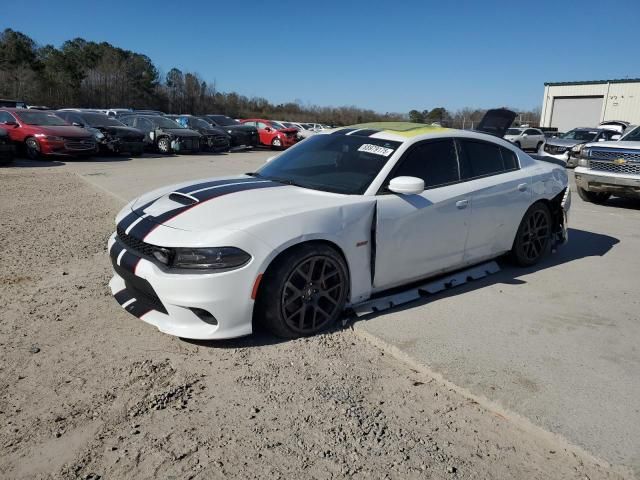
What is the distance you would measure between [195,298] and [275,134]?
2280 centimetres

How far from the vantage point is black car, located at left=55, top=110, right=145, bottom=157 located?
56.7ft

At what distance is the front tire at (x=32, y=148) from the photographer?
15.1 metres

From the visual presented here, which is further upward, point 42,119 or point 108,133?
point 42,119

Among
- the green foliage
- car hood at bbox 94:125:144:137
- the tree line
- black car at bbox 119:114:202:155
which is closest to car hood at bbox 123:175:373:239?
car hood at bbox 94:125:144:137

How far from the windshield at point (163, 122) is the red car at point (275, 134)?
569 cm

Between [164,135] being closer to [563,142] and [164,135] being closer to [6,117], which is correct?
[6,117]

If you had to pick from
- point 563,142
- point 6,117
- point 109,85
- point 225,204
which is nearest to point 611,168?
point 225,204

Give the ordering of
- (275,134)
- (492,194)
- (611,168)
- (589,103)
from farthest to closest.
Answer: (589,103)
(275,134)
(611,168)
(492,194)

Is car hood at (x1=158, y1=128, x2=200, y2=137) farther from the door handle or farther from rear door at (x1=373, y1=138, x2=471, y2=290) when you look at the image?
the door handle

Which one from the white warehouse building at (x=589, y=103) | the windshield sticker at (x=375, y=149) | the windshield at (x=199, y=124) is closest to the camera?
the windshield sticker at (x=375, y=149)

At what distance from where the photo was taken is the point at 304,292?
351 centimetres

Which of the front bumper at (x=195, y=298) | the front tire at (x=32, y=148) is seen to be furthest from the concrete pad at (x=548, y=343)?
the front tire at (x=32, y=148)

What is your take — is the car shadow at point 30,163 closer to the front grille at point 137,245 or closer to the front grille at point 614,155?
the front grille at point 137,245

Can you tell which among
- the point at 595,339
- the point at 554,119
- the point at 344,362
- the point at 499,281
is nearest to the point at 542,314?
the point at 595,339
